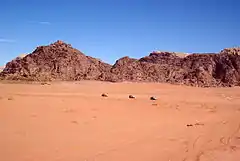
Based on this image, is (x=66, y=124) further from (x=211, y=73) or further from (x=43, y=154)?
(x=211, y=73)

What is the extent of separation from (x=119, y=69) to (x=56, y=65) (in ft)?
24.4

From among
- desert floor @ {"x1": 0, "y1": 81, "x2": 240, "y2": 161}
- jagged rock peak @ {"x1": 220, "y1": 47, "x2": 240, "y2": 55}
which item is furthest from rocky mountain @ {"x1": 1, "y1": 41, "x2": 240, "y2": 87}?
desert floor @ {"x1": 0, "y1": 81, "x2": 240, "y2": 161}

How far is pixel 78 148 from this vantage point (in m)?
6.13

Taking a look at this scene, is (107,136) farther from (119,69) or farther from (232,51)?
(232,51)

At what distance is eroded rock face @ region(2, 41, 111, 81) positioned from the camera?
35.3 metres

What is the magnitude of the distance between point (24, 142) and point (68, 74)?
30231mm

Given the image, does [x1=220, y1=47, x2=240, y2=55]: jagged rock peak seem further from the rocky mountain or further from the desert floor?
the desert floor

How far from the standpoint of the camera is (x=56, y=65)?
36.2 metres

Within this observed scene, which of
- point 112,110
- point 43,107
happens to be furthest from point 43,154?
point 112,110

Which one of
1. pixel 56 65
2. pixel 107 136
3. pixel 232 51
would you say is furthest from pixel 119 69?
pixel 107 136

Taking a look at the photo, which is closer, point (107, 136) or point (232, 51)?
point (107, 136)

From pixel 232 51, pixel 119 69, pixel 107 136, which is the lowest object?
pixel 107 136

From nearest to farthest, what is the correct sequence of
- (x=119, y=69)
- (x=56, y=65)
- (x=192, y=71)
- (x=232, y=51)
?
(x=56, y=65) → (x=119, y=69) → (x=192, y=71) → (x=232, y=51)

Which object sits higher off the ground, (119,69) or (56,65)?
(56,65)
